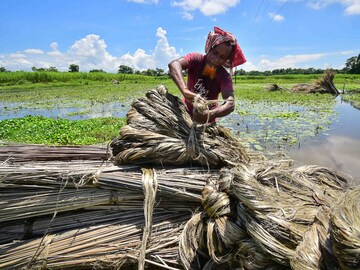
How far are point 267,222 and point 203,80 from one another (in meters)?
1.67

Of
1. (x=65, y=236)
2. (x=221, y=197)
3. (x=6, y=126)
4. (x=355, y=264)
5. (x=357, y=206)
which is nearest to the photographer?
(x=355, y=264)

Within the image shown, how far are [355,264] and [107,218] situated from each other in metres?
1.63

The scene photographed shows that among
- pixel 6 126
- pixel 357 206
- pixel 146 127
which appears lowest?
pixel 6 126

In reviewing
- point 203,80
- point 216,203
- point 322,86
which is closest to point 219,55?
point 203,80

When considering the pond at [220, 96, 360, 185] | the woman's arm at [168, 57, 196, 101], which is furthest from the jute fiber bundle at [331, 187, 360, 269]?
the pond at [220, 96, 360, 185]

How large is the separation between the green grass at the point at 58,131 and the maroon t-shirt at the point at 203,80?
4.12 m

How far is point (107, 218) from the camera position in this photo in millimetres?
2191

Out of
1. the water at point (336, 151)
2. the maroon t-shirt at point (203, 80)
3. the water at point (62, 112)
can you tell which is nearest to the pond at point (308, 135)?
the water at point (336, 151)

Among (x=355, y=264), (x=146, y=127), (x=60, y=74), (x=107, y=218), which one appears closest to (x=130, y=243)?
(x=107, y=218)

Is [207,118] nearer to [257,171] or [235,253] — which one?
[257,171]

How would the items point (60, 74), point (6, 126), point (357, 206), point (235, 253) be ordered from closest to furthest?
point (357, 206) → point (235, 253) → point (6, 126) → point (60, 74)

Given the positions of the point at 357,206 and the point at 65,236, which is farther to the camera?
the point at 65,236

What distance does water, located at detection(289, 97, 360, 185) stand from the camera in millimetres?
6055

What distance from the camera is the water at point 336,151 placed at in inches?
238
